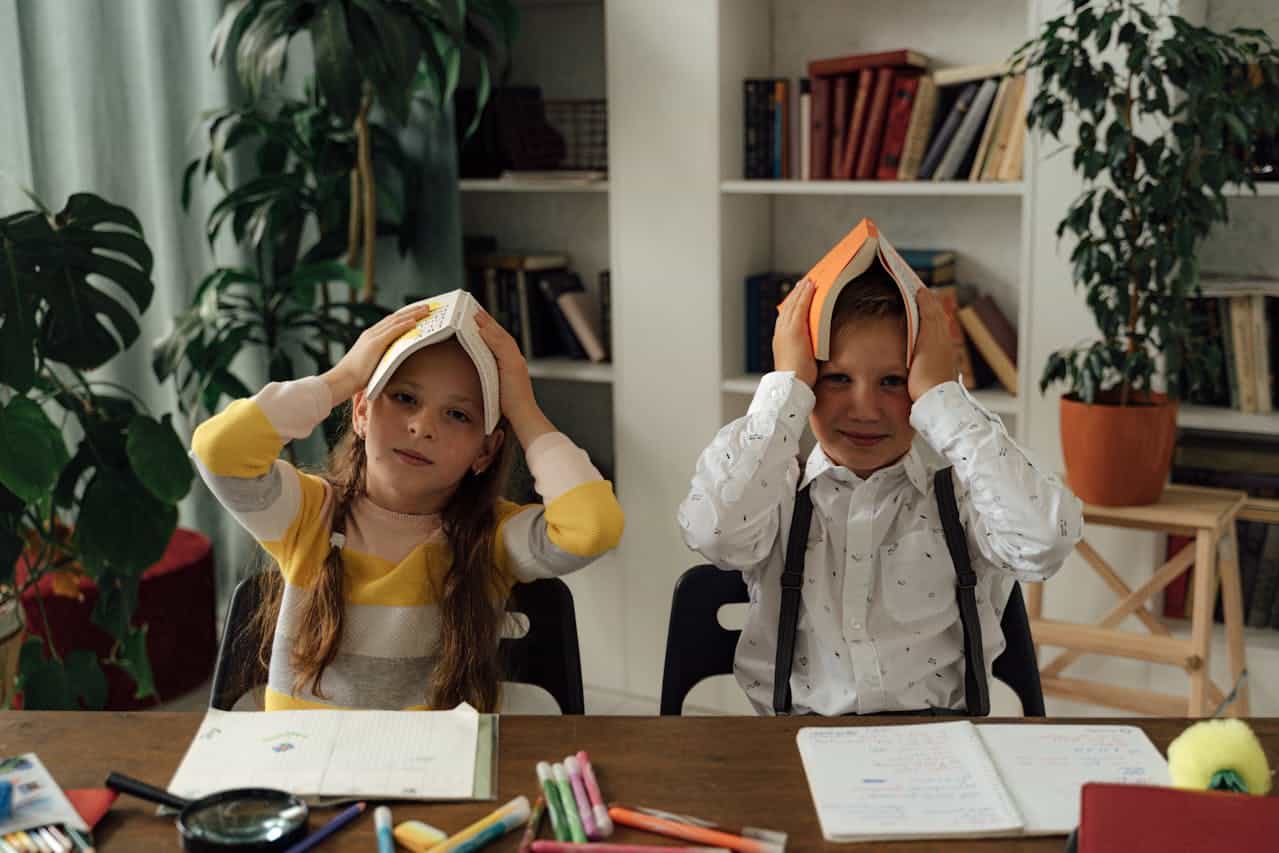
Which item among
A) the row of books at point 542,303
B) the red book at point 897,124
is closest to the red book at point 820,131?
the red book at point 897,124

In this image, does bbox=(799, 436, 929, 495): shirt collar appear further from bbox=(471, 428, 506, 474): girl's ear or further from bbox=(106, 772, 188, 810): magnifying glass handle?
bbox=(106, 772, 188, 810): magnifying glass handle

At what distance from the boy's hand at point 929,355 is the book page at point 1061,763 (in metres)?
0.47

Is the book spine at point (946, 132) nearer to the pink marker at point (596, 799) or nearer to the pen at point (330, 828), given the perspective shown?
the pink marker at point (596, 799)

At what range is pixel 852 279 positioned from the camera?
164 cm

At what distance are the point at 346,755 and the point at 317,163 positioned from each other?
2.08 meters

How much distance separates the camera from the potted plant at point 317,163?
2680 mm

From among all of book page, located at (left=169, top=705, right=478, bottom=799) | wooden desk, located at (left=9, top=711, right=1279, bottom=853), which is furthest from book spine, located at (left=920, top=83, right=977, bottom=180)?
book page, located at (left=169, top=705, right=478, bottom=799)

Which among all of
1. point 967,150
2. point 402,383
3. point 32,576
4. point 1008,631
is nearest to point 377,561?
point 402,383

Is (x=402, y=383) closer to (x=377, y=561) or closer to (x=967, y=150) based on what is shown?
(x=377, y=561)

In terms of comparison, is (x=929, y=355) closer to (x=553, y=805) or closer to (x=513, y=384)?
(x=513, y=384)

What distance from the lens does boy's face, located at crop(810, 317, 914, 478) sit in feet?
5.37

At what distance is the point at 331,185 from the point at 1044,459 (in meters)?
1.65

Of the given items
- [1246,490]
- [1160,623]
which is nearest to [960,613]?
[1160,623]

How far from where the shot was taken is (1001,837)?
1.10 metres
